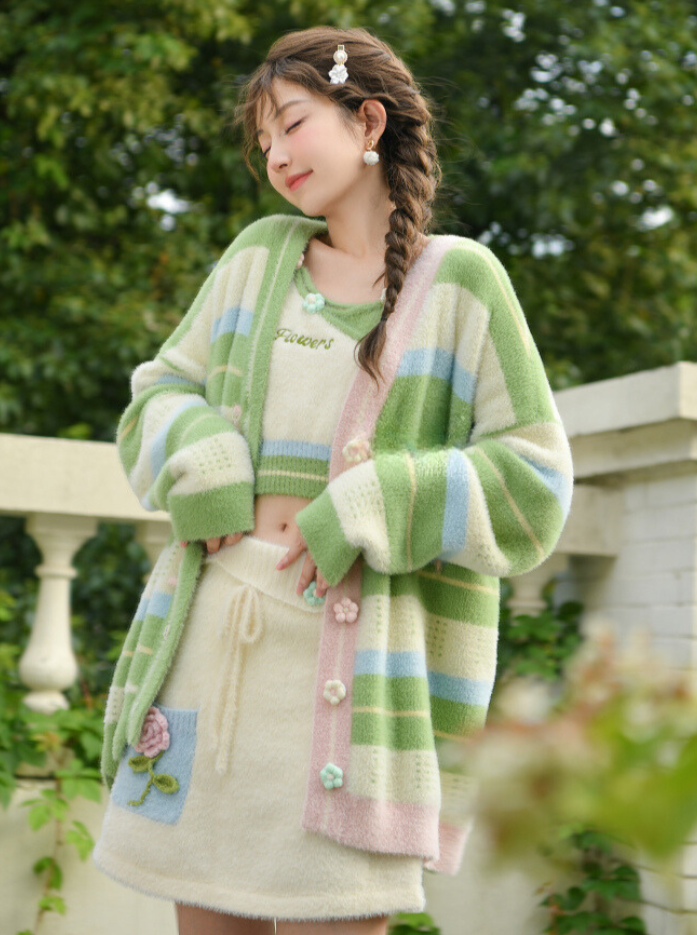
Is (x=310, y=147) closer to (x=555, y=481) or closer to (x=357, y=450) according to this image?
(x=357, y=450)

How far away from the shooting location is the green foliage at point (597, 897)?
Answer: 283 cm

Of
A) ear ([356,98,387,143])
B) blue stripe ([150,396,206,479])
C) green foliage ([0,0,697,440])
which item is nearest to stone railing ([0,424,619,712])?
blue stripe ([150,396,206,479])

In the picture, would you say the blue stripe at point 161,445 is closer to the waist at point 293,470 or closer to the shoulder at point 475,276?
the waist at point 293,470

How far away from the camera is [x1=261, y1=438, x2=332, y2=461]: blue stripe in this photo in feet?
5.54

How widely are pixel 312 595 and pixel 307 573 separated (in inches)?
1.3

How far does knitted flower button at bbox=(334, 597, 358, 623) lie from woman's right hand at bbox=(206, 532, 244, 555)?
19 cm

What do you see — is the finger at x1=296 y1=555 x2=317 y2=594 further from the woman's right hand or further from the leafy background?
the leafy background

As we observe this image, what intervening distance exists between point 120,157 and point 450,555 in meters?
5.69

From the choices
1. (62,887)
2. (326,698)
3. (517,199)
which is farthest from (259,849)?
(517,199)

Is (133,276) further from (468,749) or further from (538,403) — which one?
(468,749)

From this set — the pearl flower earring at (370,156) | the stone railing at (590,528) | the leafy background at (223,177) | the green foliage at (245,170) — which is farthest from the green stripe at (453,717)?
the green foliage at (245,170)

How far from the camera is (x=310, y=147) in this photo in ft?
5.65

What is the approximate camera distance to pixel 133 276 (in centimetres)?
628

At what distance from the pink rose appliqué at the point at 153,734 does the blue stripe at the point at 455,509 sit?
18.9 inches
